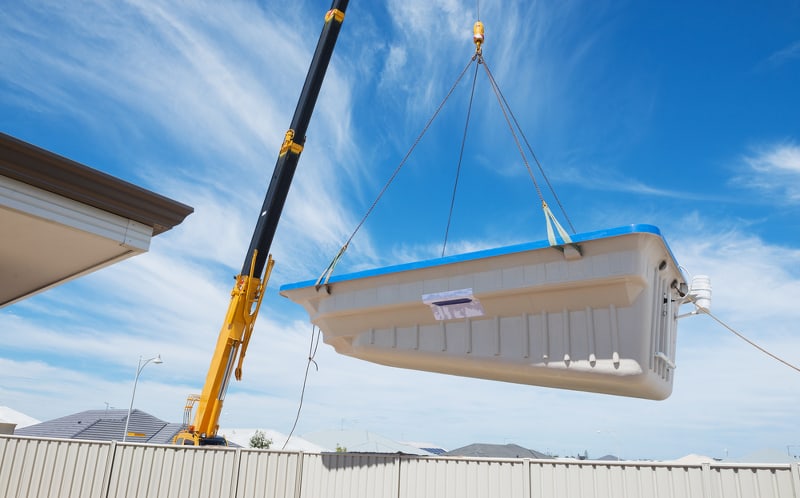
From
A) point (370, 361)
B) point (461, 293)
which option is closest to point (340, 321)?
point (370, 361)

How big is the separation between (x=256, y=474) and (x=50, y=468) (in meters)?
3.72

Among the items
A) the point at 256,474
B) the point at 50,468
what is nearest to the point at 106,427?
the point at 50,468

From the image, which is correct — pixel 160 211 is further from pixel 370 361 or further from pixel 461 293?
pixel 370 361

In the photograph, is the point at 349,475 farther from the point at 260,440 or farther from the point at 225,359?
the point at 260,440

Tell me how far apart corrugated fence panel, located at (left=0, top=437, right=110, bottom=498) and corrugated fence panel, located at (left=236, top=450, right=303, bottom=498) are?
2509 mm

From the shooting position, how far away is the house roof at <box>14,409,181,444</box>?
31.0 meters

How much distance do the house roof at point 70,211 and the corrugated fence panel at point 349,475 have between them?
5.77 meters

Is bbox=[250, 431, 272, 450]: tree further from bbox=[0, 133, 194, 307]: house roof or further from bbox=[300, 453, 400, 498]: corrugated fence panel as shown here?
bbox=[0, 133, 194, 307]: house roof

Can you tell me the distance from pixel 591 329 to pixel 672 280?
206 cm

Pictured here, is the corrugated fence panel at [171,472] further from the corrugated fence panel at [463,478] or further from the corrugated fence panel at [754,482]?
the corrugated fence panel at [754,482]

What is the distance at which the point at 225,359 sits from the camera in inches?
470

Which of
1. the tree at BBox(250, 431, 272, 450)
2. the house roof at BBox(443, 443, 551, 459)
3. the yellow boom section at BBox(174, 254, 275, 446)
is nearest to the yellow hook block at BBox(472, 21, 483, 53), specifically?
the yellow boom section at BBox(174, 254, 275, 446)

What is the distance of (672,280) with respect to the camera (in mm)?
9523

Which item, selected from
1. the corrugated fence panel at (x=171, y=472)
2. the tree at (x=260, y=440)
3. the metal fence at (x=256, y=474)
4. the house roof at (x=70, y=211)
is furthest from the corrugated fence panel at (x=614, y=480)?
the tree at (x=260, y=440)
